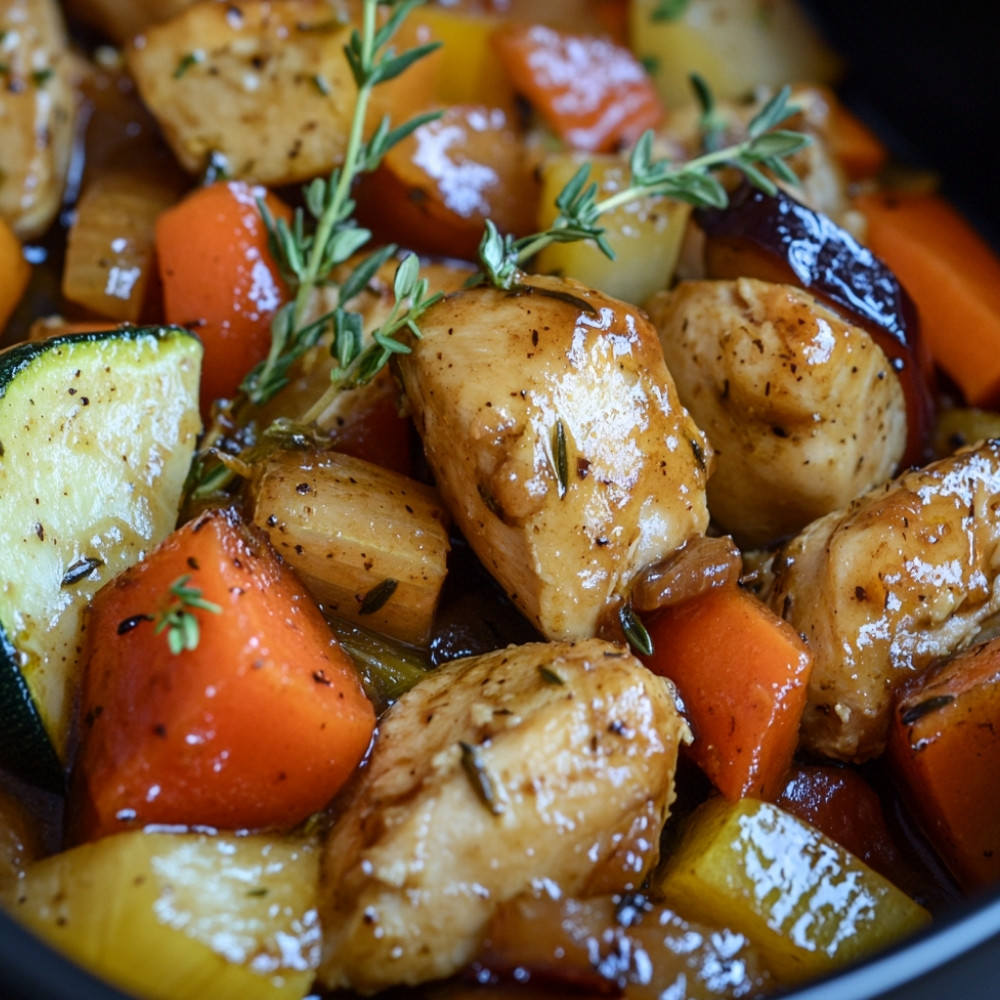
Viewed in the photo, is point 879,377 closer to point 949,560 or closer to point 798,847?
point 949,560

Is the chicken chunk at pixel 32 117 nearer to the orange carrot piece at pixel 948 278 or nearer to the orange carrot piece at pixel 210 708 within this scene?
the orange carrot piece at pixel 210 708

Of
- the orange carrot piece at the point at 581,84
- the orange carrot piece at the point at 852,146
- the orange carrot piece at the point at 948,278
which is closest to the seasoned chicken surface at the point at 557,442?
the orange carrot piece at the point at 948,278

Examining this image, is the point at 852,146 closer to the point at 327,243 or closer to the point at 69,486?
the point at 327,243

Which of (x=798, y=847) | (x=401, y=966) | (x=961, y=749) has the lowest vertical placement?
(x=401, y=966)

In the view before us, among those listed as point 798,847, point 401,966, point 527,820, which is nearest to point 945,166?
point 798,847

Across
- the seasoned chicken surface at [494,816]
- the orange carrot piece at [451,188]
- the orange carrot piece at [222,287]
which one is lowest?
the seasoned chicken surface at [494,816]
